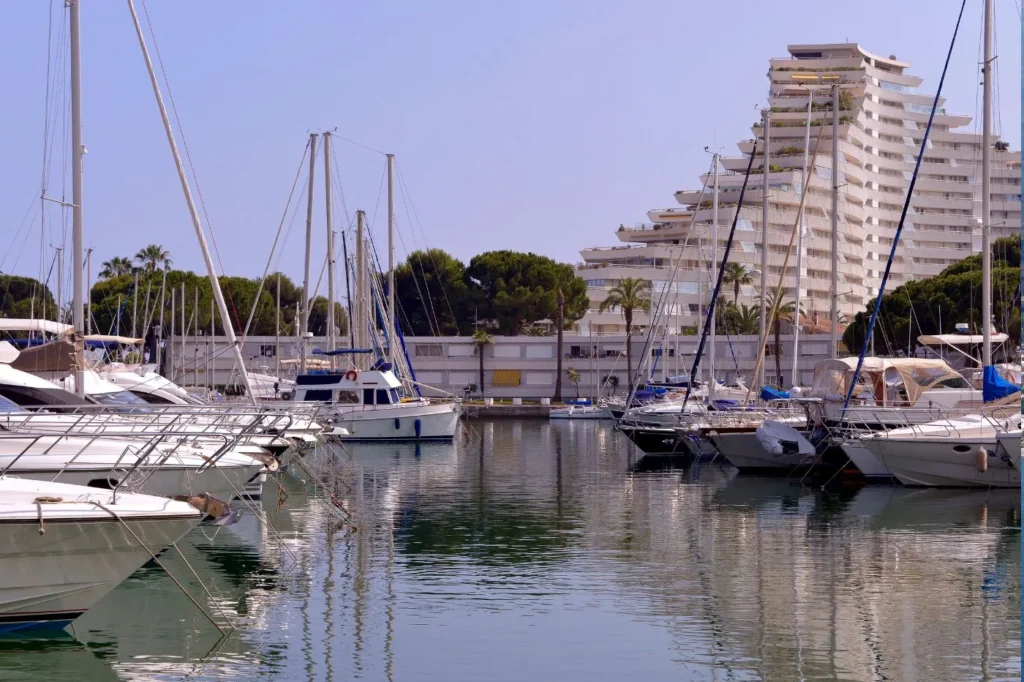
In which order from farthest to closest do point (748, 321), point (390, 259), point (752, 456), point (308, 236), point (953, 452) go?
point (748, 321) → point (390, 259) → point (308, 236) → point (752, 456) → point (953, 452)

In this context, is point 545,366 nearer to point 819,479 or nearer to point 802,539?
point 819,479

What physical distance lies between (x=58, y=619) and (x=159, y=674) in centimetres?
167

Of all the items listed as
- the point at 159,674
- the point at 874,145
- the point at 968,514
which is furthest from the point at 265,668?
the point at 874,145

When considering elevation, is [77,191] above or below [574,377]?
above

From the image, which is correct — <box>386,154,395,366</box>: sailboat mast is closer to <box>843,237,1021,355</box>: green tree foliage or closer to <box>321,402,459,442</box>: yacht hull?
<box>321,402,459,442</box>: yacht hull

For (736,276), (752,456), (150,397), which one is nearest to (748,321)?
(736,276)

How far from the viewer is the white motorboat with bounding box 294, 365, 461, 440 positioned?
53.4 metres

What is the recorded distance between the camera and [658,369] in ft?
315

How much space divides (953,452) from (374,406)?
91.2 feet

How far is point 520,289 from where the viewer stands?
11019 centimetres

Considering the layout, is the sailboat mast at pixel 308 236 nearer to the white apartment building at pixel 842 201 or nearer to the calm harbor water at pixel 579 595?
the calm harbor water at pixel 579 595

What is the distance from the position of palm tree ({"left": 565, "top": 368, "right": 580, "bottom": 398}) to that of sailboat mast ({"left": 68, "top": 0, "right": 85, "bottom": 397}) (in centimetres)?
7854

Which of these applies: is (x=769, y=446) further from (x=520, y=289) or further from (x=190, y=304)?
(x=520, y=289)

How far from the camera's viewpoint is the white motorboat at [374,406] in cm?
Result: 5341
